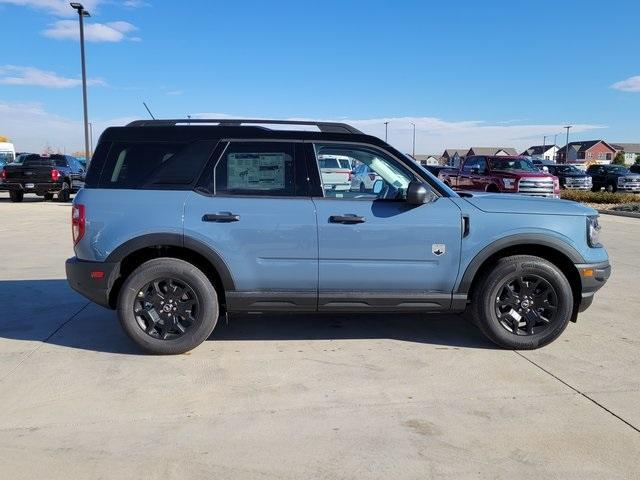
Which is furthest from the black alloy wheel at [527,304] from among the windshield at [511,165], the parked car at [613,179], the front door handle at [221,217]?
the parked car at [613,179]

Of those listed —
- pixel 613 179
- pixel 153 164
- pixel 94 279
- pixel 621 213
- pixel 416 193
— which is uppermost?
pixel 613 179

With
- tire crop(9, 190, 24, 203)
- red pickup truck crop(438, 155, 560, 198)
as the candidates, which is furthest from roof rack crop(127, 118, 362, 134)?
tire crop(9, 190, 24, 203)

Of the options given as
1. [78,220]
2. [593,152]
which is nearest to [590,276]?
[78,220]

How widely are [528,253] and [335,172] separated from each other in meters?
1.81

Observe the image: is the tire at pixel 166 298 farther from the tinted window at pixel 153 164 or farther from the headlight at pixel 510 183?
the headlight at pixel 510 183

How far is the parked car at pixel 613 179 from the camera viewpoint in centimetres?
2944

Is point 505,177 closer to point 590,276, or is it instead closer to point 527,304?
point 590,276

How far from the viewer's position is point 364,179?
4645mm

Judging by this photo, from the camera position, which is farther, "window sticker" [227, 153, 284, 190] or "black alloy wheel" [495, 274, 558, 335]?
"black alloy wheel" [495, 274, 558, 335]

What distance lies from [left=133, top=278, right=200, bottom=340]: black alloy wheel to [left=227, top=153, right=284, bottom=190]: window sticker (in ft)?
3.14

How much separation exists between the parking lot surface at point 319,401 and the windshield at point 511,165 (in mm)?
13249

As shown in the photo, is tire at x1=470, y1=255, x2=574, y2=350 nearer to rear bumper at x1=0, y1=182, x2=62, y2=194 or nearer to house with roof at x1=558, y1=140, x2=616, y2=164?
rear bumper at x1=0, y1=182, x2=62, y2=194

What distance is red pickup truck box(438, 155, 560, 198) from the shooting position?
1716 centimetres

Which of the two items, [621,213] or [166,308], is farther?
[621,213]
